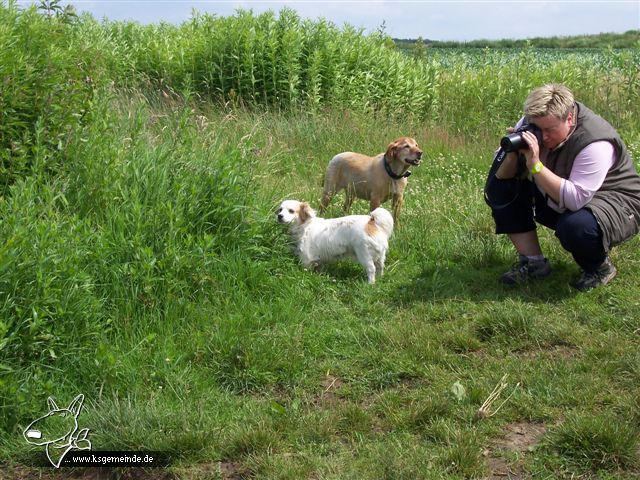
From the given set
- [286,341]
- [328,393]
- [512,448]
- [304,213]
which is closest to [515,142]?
[304,213]

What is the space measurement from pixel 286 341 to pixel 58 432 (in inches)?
60.7

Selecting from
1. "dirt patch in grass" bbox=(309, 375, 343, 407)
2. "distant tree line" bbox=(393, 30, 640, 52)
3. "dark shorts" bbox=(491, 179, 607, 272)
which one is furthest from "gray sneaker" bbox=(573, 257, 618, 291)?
"distant tree line" bbox=(393, 30, 640, 52)

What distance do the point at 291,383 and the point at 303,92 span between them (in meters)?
7.87

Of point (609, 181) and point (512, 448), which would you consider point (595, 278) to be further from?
point (512, 448)

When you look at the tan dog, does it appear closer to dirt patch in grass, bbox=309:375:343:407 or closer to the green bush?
the green bush

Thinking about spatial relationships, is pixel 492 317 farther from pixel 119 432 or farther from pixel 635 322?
pixel 119 432

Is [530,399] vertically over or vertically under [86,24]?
under

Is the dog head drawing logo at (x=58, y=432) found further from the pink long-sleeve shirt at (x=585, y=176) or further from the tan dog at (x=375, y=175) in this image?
the tan dog at (x=375, y=175)

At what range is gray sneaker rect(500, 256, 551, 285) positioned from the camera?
6.00m

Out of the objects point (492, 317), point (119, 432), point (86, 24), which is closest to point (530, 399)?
point (492, 317)

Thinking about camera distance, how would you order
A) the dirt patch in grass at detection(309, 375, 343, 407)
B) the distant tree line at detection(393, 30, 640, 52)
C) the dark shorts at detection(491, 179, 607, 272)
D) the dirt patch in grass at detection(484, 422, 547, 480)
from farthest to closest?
1. the distant tree line at detection(393, 30, 640, 52)
2. the dark shorts at detection(491, 179, 607, 272)
3. the dirt patch in grass at detection(309, 375, 343, 407)
4. the dirt patch in grass at detection(484, 422, 547, 480)

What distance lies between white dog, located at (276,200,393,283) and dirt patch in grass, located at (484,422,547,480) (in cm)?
242

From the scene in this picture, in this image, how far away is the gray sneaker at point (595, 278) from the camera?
569cm

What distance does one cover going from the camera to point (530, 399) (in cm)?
419
